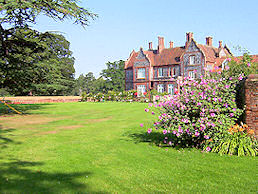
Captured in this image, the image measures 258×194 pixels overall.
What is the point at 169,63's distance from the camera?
4747 centimetres

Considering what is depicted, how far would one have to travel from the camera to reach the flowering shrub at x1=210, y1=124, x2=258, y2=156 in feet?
24.1

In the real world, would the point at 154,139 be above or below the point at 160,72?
below

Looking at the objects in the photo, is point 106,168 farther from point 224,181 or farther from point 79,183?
point 224,181

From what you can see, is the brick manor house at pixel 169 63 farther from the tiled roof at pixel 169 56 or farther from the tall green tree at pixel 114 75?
the tall green tree at pixel 114 75

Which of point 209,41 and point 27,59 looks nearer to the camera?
point 27,59

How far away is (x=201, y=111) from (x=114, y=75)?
7341cm

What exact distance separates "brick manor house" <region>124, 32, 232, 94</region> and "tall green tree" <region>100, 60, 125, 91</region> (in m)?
24.3

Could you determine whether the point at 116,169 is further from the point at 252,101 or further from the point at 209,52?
the point at 209,52

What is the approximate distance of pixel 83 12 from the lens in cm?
1862

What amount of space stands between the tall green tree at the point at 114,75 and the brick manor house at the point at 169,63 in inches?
958

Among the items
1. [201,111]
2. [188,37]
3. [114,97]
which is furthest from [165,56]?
[201,111]

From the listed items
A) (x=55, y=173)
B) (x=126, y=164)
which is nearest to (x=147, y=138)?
(x=126, y=164)

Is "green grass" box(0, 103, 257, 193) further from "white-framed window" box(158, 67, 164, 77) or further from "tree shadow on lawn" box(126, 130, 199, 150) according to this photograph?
"white-framed window" box(158, 67, 164, 77)

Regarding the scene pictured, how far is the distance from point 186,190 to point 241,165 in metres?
2.28
